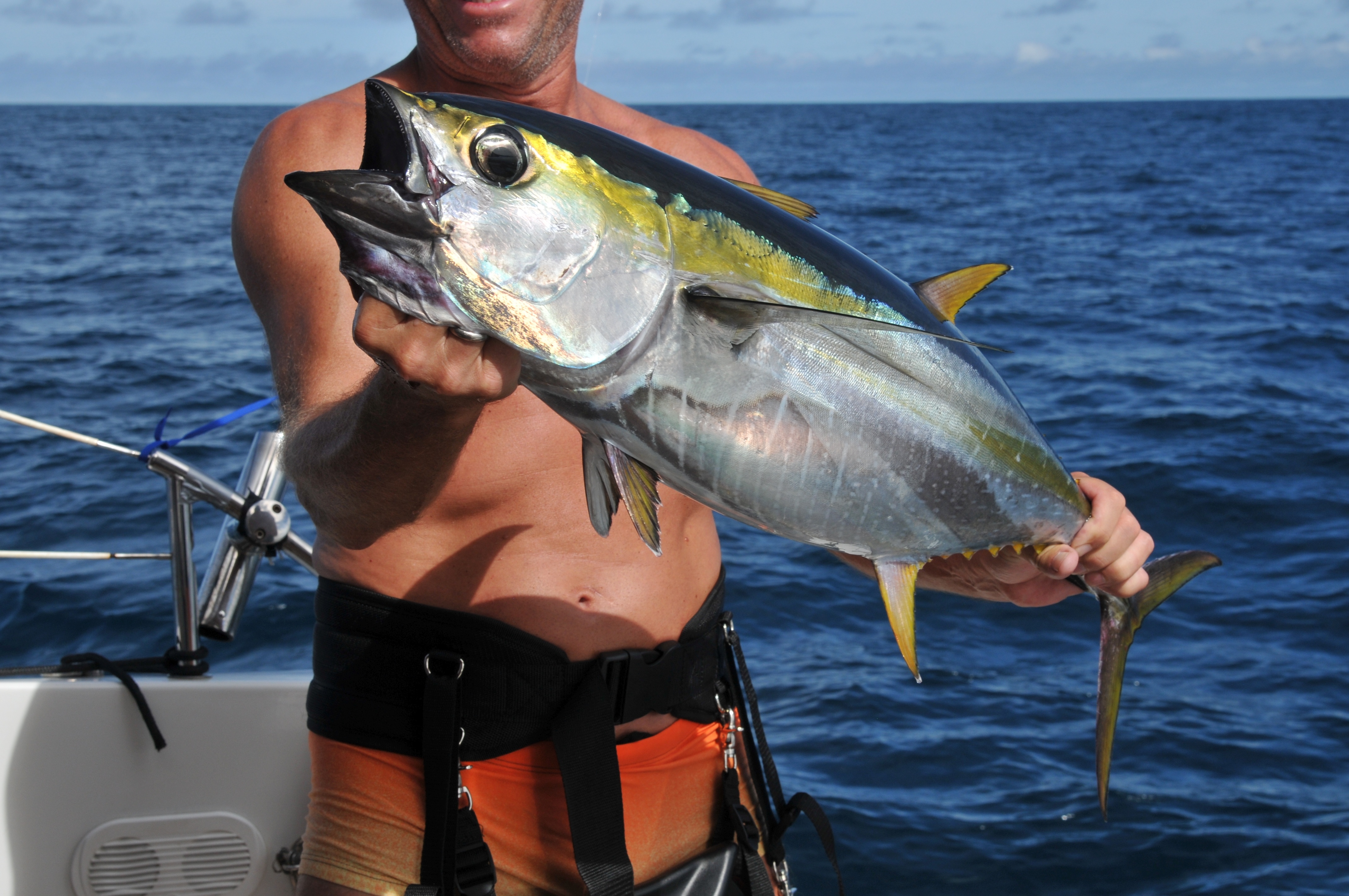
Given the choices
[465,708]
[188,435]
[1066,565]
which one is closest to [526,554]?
[465,708]

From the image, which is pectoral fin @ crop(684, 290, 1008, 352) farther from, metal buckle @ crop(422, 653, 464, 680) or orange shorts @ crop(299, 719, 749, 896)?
orange shorts @ crop(299, 719, 749, 896)

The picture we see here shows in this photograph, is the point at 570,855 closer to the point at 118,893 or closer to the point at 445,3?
the point at 118,893

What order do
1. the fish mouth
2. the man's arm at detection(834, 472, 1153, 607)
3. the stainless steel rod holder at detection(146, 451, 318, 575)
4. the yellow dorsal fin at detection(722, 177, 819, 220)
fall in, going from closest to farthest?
the fish mouth → the yellow dorsal fin at detection(722, 177, 819, 220) → the man's arm at detection(834, 472, 1153, 607) → the stainless steel rod holder at detection(146, 451, 318, 575)

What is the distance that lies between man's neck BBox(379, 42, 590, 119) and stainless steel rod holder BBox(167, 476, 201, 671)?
1.38 meters

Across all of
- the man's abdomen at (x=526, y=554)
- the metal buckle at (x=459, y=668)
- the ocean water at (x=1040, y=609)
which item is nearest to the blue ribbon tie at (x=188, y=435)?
the man's abdomen at (x=526, y=554)

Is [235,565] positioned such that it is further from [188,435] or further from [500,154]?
[500,154]

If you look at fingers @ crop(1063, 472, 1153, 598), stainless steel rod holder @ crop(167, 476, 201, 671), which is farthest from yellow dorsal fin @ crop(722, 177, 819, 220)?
stainless steel rod holder @ crop(167, 476, 201, 671)

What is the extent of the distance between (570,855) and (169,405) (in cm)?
923

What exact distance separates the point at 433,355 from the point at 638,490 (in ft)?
1.12

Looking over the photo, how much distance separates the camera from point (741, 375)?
58.6 inches

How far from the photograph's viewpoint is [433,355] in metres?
1.39

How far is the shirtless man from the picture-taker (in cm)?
194

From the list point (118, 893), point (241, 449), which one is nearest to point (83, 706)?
point (118, 893)

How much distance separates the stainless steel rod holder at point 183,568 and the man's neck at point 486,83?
1.38 metres
